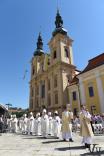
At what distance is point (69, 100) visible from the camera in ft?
110

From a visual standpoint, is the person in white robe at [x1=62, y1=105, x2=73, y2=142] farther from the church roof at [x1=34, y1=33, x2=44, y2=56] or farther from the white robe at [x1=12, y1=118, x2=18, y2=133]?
the church roof at [x1=34, y1=33, x2=44, y2=56]

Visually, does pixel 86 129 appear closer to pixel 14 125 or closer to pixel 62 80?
pixel 14 125

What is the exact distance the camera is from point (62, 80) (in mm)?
35344

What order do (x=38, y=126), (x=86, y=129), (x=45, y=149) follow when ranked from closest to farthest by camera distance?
(x=45, y=149), (x=86, y=129), (x=38, y=126)

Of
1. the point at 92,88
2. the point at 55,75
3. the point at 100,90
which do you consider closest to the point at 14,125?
the point at 100,90

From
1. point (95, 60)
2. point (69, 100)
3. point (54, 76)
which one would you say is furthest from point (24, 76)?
point (95, 60)

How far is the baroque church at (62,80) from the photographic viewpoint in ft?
88.4

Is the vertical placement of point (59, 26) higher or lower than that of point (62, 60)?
higher

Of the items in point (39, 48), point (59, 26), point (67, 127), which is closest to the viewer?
point (67, 127)

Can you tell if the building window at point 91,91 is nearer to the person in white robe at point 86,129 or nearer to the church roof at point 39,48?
the person in white robe at point 86,129

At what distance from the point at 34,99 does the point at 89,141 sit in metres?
37.5

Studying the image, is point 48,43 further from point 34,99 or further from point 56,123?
point 56,123

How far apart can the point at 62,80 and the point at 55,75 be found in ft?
9.71

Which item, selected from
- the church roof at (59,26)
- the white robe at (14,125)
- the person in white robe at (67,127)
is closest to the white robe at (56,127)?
the person in white robe at (67,127)
